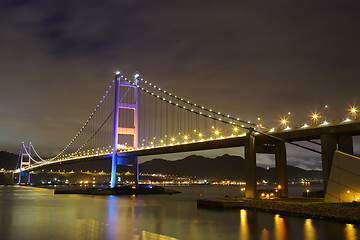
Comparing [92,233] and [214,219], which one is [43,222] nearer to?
[92,233]

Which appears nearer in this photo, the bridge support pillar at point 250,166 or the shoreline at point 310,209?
the shoreline at point 310,209

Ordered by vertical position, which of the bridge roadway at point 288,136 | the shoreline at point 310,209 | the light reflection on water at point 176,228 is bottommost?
the light reflection on water at point 176,228

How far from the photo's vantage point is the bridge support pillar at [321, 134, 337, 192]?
2691 cm

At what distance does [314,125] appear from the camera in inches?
1142

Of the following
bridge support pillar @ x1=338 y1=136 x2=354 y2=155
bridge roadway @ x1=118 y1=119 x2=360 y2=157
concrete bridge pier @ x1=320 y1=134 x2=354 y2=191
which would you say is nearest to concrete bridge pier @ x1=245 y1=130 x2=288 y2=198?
bridge roadway @ x1=118 y1=119 x2=360 y2=157

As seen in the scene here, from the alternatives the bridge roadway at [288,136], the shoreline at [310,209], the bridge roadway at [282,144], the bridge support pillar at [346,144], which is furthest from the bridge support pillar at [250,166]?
the bridge support pillar at [346,144]

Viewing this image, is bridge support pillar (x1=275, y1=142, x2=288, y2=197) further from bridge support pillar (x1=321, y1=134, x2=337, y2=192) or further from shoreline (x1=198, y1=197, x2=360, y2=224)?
bridge support pillar (x1=321, y1=134, x2=337, y2=192)

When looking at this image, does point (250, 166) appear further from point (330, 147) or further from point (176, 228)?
point (176, 228)

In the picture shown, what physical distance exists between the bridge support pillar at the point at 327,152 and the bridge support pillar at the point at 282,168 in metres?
8.44

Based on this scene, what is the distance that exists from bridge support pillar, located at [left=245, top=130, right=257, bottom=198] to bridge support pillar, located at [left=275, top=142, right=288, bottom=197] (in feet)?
15.6

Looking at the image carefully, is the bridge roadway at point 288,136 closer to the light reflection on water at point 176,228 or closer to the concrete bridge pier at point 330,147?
the concrete bridge pier at point 330,147

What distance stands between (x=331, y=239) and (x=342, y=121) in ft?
42.7

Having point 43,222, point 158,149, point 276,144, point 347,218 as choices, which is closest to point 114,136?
point 158,149

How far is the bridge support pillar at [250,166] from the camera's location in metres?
32.3
